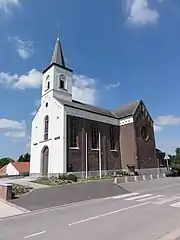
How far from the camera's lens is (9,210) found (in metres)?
11.0

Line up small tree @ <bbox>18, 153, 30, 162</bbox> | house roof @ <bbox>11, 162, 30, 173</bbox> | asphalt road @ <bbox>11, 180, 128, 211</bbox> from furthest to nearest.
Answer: small tree @ <bbox>18, 153, 30, 162</bbox> → house roof @ <bbox>11, 162, 30, 173</bbox> → asphalt road @ <bbox>11, 180, 128, 211</bbox>

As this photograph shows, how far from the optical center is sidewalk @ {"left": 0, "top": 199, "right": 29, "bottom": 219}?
33.5 feet

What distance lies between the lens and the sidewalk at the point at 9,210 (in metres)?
10.2

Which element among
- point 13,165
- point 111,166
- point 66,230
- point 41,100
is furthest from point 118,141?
point 13,165

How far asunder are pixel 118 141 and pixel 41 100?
14662 mm

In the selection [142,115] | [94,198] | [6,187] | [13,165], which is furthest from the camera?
[13,165]

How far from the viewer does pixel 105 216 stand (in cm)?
927

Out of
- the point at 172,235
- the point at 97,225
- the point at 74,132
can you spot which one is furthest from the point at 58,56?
the point at 172,235

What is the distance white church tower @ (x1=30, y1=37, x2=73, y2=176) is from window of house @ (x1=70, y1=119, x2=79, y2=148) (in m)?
1.49

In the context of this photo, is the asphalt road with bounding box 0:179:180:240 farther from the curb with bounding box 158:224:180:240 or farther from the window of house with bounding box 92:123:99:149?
the window of house with bounding box 92:123:99:149

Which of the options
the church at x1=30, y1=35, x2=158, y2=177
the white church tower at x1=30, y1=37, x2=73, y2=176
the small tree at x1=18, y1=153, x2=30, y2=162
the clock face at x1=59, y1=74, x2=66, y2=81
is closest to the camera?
the white church tower at x1=30, y1=37, x2=73, y2=176

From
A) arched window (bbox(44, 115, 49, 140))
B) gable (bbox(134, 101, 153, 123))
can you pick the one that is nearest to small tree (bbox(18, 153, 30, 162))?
arched window (bbox(44, 115, 49, 140))

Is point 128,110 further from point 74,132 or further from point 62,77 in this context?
point 74,132

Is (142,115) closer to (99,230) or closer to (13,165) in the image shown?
(99,230)
